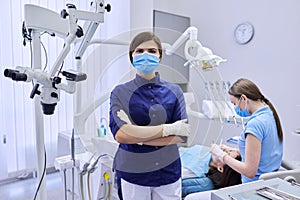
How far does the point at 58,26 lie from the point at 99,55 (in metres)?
0.28

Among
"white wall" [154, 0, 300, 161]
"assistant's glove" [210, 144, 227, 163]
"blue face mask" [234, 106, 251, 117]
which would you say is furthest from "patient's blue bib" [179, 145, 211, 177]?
"white wall" [154, 0, 300, 161]

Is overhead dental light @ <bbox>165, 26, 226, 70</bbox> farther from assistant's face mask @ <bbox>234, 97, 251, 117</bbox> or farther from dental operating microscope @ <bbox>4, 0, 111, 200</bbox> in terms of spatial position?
dental operating microscope @ <bbox>4, 0, 111, 200</bbox>

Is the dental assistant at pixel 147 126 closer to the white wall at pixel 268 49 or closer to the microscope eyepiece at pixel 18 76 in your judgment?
the microscope eyepiece at pixel 18 76

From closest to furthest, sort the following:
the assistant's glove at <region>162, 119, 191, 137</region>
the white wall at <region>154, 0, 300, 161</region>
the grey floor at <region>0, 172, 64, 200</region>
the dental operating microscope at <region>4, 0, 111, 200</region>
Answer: the dental operating microscope at <region>4, 0, 111, 200</region>, the assistant's glove at <region>162, 119, 191, 137</region>, the grey floor at <region>0, 172, 64, 200</region>, the white wall at <region>154, 0, 300, 161</region>

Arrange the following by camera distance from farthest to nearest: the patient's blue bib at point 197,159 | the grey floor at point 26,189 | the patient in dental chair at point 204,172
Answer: the grey floor at point 26,189 < the patient's blue bib at point 197,159 < the patient in dental chair at point 204,172

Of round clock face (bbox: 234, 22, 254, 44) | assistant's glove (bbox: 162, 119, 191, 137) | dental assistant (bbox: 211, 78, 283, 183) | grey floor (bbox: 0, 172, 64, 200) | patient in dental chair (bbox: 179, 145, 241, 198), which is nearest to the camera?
assistant's glove (bbox: 162, 119, 191, 137)

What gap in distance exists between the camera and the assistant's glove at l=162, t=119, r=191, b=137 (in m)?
1.28

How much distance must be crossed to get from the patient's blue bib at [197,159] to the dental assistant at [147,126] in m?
0.70

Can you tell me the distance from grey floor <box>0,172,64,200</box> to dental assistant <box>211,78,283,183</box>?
1.65m

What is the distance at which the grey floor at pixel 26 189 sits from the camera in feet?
8.14

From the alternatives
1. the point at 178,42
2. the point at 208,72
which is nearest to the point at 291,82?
the point at 208,72

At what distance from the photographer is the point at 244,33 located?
319cm

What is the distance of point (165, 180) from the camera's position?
4.48 feet

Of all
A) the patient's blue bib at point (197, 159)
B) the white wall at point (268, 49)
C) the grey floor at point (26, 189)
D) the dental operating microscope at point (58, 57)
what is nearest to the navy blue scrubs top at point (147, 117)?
the dental operating microscope at point (58, 57)
